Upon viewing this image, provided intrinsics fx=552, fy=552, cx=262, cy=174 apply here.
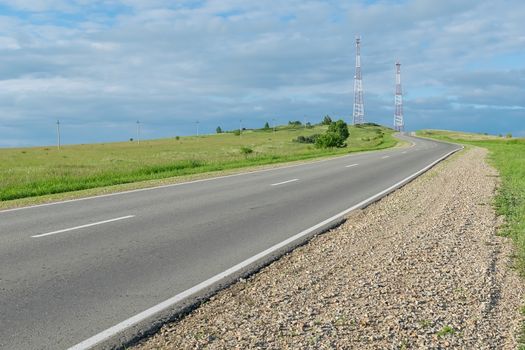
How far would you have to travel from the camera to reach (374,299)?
5.73m

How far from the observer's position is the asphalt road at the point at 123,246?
211 inches

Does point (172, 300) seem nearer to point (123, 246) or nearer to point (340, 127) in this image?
point (123, 246)

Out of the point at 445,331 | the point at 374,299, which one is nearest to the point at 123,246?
the point at 374,299

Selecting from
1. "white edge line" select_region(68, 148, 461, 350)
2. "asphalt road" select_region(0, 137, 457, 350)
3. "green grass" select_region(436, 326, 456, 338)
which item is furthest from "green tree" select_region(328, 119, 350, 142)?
"green grass" select_region(436, 326, 456, 338)

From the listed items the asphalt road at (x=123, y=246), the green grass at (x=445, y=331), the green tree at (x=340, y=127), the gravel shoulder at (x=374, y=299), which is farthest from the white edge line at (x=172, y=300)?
the green tree at (x=340, y=127)

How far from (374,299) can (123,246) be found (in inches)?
165

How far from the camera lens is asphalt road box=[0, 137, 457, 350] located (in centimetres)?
537

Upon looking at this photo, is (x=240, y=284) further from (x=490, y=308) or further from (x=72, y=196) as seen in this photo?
(x=72, y=196)

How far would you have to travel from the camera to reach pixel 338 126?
94.6m

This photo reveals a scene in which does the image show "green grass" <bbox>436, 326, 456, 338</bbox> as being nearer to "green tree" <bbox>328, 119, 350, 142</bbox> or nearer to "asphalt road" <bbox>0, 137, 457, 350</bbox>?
"asphalt road" <bbox>0, 137, 457, 350</bbox>

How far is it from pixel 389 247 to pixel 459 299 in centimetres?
259

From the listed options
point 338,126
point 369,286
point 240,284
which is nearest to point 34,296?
point 240,284

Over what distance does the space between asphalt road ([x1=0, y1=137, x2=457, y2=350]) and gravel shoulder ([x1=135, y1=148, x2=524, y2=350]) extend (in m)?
0.79

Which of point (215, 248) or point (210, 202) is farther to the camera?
point (210, 202)
